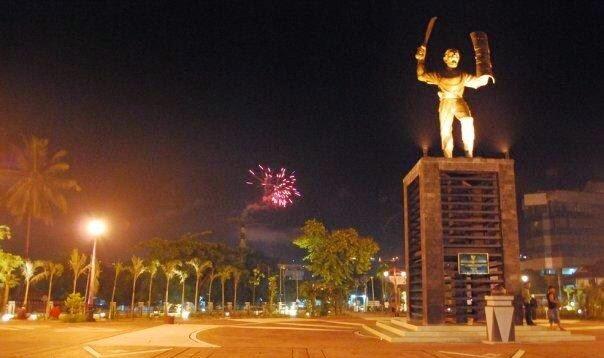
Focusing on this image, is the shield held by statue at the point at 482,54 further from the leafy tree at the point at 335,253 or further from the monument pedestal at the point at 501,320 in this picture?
the leafy tree at the point at 335,253

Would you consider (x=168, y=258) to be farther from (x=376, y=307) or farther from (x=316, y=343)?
(x=316, y=343)

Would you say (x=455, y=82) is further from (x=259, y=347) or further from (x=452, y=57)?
(x=259, y=347)

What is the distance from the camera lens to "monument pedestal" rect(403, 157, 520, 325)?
54.3 feet

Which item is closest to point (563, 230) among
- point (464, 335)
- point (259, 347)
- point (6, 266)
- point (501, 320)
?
point (6, 266)

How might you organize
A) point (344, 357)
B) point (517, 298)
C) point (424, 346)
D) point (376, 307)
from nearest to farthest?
point (344, 357) → point (424, 346) → point (517, 298) → point (376, 307)

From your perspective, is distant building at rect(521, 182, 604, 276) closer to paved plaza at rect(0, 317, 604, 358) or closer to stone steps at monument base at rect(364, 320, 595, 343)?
stone steps at monument base at rect(364, 320, 595, 343)

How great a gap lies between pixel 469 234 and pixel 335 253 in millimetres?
18547

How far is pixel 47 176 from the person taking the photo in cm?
4444

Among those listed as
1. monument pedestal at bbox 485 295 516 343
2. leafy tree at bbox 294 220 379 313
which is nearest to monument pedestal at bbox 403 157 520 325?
monument pedestal at bbox 485 295 516 343

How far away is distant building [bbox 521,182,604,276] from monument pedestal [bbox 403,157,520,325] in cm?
9085

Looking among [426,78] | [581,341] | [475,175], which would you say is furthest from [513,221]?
[426,78]

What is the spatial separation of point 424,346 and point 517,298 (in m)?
4.67

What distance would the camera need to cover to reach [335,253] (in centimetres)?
3534

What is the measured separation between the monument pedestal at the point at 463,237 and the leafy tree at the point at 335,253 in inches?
675
